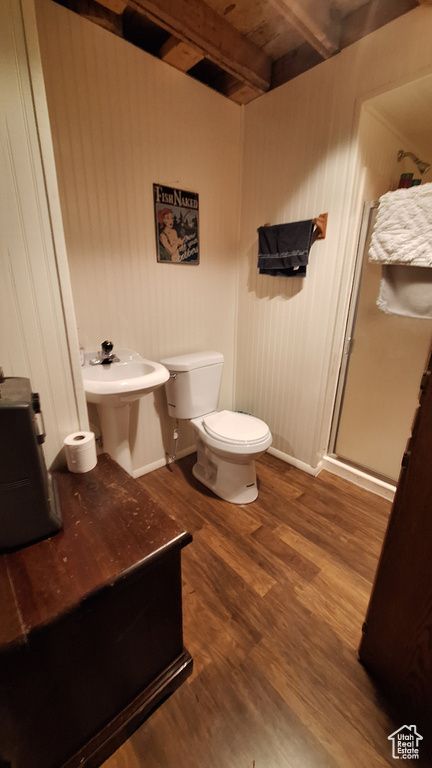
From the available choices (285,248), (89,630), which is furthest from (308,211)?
A: (89,630)

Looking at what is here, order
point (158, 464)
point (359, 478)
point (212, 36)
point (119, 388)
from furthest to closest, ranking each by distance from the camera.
Result: 1. point (158, 464)
2. point (359, 478)
3. point (212, 36)
4. point (119, 388)

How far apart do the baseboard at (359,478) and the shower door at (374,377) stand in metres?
0.07

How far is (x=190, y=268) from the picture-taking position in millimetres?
1864

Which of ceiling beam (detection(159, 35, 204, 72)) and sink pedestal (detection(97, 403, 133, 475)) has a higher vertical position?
ceiling beam (detection(159, 35, 204, 72))

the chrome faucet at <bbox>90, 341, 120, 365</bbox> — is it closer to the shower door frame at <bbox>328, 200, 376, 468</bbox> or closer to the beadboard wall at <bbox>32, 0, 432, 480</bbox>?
the beadboard wall at <bbox>32, 0, 432, 480</bbox>

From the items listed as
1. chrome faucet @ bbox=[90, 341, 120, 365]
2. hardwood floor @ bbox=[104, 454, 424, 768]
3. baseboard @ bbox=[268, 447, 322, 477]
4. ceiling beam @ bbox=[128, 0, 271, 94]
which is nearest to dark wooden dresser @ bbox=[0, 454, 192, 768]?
hardwood floor @ bbox=[104, 454, 424, 768]

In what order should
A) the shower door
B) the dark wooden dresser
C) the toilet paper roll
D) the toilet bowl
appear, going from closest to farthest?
1. the dark wooden dresser
2. the toilet paper roll
3. the toilet bowl
4. the shower door

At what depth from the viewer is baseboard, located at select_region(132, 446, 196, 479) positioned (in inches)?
76.6

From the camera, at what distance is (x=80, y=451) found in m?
1.02

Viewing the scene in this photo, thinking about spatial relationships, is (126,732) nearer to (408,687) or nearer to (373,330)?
(408,687)

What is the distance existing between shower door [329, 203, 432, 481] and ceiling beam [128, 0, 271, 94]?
0.96m

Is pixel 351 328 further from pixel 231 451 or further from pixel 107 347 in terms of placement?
pixel 107 347

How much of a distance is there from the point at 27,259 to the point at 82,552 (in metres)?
0.81

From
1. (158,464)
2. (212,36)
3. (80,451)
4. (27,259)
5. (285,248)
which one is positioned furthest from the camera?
(158,464)
